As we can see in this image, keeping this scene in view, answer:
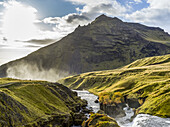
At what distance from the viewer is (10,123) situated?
38.8 metres

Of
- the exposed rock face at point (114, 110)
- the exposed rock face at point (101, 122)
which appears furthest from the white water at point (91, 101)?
the exposed rock face at point (101, 122)

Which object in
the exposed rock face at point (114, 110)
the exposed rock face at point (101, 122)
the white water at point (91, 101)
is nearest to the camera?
the exposed rock face at point (101, 122)

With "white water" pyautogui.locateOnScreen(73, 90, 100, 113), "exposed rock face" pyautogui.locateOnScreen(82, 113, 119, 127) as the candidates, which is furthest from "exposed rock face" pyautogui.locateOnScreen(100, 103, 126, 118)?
"exposed rock face" pyautogui.locateOnScreen(82, 113, 119, 127)

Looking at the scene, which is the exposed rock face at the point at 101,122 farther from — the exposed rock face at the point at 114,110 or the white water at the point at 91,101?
the white water at the point at 91,101

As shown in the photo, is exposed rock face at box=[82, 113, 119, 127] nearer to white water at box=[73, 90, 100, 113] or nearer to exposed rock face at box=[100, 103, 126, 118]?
exposed rock face at box=[100, 103, 126, 118]

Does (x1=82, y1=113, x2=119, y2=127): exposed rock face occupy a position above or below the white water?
above

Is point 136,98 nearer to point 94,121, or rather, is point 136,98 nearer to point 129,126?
point 129,126

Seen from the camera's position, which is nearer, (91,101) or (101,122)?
(101,122)

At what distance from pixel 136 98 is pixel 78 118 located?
48869 millimetres

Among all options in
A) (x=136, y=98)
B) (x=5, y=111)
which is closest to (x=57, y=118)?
(x=5, y=111)

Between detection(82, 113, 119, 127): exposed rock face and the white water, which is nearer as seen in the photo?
detection(82, 113, 119, 127): exposed rock face

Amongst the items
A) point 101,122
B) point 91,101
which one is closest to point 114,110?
point 91,101

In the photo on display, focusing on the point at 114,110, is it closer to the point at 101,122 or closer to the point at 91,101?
the point at 91,101

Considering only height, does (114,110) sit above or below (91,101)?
above
